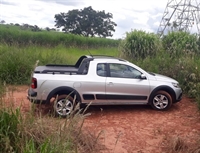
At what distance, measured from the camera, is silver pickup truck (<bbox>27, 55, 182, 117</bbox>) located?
7.46m

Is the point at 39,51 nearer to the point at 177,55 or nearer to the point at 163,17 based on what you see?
the point at 177,55

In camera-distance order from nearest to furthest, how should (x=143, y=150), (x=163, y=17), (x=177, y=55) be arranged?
1. (x=143, y=150)
2. (x=177, y=55)
3. (x=163, y=17)

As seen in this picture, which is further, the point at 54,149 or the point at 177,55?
the point at 177,55

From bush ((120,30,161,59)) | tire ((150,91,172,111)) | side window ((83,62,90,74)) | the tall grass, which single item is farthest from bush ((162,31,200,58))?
the tall grass

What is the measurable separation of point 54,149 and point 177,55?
9.40 metres

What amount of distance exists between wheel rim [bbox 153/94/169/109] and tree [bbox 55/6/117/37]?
36.7 metres

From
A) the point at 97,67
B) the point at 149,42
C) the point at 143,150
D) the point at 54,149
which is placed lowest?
the point at 143,150

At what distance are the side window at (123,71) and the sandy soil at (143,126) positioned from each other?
1.09 meters

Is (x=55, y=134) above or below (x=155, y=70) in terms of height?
below

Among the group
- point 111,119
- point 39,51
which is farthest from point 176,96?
point 39,51

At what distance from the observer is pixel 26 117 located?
454 cm

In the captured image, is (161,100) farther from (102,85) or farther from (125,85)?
(102,85)

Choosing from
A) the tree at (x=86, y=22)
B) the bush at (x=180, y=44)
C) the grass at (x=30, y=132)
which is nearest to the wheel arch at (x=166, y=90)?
the bush at (x=180, y=44)

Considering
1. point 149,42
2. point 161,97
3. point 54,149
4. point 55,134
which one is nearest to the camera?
point 54,149
